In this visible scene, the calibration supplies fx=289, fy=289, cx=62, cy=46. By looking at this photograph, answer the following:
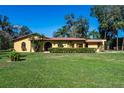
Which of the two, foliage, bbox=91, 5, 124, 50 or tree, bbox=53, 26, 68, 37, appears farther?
tree, bbox=53, 26, 68, 37

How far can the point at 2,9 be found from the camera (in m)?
34.2

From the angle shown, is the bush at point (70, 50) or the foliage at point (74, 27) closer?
the bush at point (70, 50)

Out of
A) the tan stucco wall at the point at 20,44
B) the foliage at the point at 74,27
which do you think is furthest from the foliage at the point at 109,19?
the tan stucco wall at the point at 20,44

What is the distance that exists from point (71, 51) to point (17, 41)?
7385mm

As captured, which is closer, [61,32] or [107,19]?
[61,32]

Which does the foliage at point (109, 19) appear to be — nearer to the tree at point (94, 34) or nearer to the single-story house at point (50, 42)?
the tree at point (94, 34)

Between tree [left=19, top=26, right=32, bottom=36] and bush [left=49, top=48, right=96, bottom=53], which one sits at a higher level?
tree [left=19, top=26, right=32, bottom=36]

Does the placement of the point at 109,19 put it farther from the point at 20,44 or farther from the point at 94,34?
the point at 20,44

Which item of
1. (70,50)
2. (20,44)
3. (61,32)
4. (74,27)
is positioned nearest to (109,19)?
(74,27)

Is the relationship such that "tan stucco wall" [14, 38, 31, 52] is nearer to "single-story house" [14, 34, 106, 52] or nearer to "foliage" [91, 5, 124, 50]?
"single-story house" [14, 34, 106, 52]

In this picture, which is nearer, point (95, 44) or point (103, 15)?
point (95, 44)

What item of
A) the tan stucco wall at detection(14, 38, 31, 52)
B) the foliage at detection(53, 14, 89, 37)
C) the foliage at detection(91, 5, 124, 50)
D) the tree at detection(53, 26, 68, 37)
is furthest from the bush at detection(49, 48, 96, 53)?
the foliage at detection(91, 5, 124, 50)
